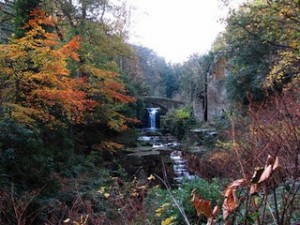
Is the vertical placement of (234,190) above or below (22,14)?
below

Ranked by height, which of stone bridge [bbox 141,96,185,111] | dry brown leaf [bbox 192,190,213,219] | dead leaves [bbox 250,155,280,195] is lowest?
dry brown leaf [bbox 192,190,213,219]

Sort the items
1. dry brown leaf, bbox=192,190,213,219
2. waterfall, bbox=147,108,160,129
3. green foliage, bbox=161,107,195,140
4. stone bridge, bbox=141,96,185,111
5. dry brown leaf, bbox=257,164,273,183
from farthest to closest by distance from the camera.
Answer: stone bridge, bbox=141,96,185,111, waterfall, bbox=147,108,160,129, green foliage, bbox=161,107,195,140, dry brown leaf, bbox=192,190,213,219, dry brown leaf, bbox=257,164,273,183

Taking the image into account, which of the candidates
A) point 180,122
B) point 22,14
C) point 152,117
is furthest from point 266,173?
point 152,117

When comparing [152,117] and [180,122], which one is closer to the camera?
[180,122]

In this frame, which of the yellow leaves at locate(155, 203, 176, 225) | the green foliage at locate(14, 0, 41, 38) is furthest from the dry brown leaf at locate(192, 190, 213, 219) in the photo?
the green foliage at locate(14, 0, 41, 38)

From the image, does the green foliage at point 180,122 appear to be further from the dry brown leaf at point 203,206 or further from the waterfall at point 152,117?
the dry brown leaf at point 203,206

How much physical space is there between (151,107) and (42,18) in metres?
17.6

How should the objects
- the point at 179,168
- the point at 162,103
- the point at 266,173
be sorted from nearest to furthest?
the point at 266,173, the point at 179,168, the point at 162,103

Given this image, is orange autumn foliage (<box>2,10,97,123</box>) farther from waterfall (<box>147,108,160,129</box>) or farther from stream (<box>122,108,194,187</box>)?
waterfall (<box>147,108,160,129</box>)

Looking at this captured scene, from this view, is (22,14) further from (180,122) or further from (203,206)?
(180,122)

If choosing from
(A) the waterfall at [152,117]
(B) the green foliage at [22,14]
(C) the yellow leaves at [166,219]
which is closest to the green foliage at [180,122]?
(A) the waterfall at [152,117]

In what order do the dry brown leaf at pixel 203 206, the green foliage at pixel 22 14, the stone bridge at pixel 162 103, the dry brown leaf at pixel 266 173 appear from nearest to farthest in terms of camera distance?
the dry brown leaf at pixel 266 173 < the dry brown leaf at pixel 203 206 < the green foliage at pixel 22 14 < the stone bridge at pixel 162 103

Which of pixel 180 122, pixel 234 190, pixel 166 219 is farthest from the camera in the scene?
pixel 180 122

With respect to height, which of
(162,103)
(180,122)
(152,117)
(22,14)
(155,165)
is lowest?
(155,165)
